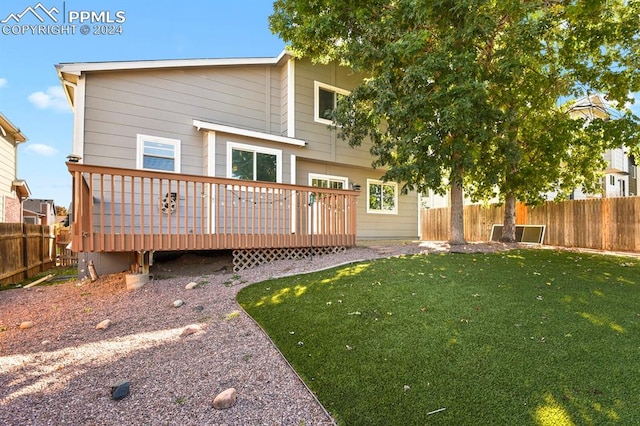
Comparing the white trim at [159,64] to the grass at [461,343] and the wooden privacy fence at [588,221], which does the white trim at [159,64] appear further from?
the wooden privacy fence at [588,221]

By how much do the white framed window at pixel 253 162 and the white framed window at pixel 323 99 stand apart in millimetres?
1930

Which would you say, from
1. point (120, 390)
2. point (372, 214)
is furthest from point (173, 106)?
point (120, 390)

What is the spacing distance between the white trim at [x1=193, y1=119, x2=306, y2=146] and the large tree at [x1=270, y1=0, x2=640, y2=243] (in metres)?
1.63

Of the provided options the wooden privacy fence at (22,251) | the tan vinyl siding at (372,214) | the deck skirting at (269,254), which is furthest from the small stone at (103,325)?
the tan vinyl siding at (372,214)

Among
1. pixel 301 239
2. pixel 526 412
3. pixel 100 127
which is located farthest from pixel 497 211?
pixel 100 127

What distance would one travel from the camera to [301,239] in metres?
7.43

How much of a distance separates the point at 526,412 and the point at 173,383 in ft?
8.82

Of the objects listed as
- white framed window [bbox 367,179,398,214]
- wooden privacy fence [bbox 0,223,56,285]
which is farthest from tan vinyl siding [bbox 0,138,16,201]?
white framed window [bbox 367,179,398,214]

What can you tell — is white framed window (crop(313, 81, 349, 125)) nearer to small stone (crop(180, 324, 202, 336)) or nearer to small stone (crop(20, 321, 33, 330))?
small stone (crop(180, 324, 202, 336))

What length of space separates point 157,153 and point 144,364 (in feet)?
19.6

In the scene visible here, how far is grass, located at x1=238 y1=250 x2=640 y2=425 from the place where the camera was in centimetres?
241

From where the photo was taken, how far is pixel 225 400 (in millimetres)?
2467

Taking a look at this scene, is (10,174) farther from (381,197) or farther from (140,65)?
(381,197)

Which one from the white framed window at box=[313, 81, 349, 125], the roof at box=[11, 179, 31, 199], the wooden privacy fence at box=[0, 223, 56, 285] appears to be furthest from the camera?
the roof at box=[11, 179, 31, 199]
